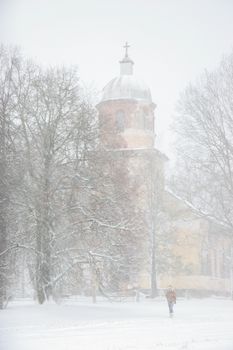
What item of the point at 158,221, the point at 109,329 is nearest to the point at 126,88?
the point at 158,221

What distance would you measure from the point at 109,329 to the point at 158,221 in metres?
23.9

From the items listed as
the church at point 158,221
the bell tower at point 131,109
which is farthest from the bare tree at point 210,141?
the bell tower at point 131,109

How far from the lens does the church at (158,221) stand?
42688 mm

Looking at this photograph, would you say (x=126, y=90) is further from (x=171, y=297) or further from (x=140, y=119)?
(x=171, y=297)

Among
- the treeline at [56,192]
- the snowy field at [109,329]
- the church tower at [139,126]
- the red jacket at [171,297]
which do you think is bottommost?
the snowy field at [109,329]

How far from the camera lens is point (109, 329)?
19.5 metres

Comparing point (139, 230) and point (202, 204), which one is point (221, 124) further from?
point (139, 230)

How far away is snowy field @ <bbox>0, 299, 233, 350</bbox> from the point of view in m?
15.7

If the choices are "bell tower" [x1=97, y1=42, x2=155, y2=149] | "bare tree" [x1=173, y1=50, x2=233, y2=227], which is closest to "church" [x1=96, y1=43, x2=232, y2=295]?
"bell tower" [x1=97, y1=42, x2=155, y2=149]

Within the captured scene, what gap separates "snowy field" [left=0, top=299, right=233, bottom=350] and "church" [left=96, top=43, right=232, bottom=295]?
47.4ft

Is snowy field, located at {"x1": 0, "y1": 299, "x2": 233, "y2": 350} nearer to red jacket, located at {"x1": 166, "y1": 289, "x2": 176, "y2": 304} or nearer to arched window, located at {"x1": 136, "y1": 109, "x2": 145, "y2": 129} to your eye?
red jacket, located at {"x1": 166, "y1": 289, "x2": 176, "y2": 304}

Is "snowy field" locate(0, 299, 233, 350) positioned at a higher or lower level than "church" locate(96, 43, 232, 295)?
lower

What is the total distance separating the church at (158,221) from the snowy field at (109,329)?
14444 millimetres

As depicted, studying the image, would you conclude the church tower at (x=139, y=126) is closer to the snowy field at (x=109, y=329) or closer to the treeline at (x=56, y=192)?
the treeline at (x=56, y=192)
